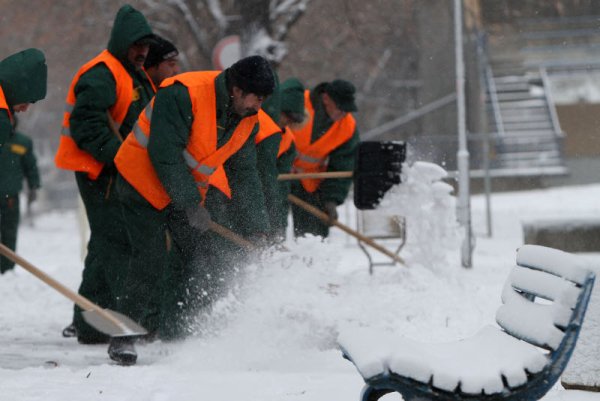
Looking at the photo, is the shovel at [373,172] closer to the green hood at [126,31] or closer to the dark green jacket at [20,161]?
the green hood at [126,31]

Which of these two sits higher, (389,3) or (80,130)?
(389,3)

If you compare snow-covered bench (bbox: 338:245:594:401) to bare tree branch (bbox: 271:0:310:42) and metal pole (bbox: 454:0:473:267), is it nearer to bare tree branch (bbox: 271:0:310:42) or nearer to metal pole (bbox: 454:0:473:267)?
metal pole (bbox: 454:0:473:267)

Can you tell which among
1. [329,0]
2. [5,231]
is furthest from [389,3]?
[5,231]

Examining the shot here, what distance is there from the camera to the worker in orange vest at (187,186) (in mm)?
5473

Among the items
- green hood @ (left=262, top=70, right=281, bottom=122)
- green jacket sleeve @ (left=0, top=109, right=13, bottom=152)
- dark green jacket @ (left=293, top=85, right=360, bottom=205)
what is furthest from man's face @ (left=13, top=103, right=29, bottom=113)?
dark green jacket @ (left=293, top=85, right=360, bottom=205)

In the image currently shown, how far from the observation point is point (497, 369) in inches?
137

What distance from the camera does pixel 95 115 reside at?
20.2 feet

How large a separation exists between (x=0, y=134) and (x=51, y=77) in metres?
18.2

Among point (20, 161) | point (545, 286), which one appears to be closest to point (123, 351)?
point (545, 286)

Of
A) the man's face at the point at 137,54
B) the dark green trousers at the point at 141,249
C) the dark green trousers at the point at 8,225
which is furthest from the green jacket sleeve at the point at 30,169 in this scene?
the dark green trousers at the point at 141,249

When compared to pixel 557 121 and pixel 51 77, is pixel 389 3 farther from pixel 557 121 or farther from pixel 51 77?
pixel 51 77

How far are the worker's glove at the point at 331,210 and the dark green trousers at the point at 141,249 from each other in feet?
7.86

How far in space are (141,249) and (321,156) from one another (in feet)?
8.76

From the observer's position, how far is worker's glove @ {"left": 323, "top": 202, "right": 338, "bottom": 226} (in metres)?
8.22
